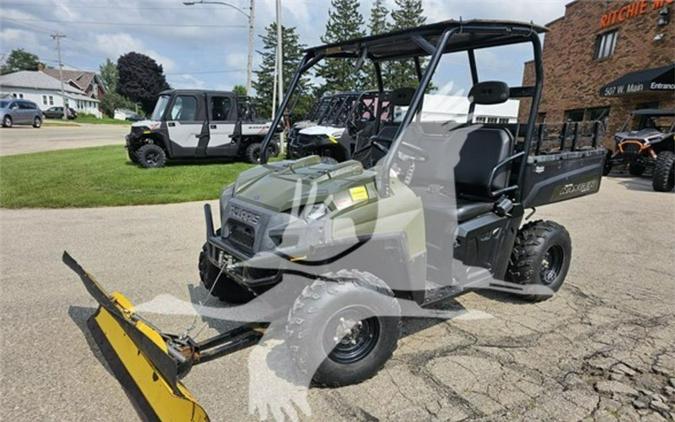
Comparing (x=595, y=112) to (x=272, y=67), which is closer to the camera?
(x=595, y=112)

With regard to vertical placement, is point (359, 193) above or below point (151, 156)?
Result: above

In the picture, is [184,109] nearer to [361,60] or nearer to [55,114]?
[361,60]

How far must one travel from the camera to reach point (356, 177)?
286 cm

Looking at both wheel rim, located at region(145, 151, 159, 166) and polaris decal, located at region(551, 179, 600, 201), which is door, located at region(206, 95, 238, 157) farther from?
polaris decal, located at region(551, 179, 600, 201)

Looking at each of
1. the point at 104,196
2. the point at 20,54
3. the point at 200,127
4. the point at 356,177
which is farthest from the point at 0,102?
the point at 20,54

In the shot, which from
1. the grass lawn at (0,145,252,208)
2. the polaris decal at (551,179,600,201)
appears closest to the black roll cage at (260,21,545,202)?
the polaris decal at (551,179,600,201)

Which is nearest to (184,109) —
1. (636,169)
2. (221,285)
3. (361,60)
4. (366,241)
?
(221,285)

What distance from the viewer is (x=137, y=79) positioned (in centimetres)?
7169

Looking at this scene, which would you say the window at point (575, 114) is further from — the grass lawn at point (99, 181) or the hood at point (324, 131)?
the grass lawn at point (99, 181)

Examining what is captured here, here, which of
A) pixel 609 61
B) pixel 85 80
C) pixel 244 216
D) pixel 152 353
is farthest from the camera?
pixel 85 80

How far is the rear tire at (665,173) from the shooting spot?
33.4ft

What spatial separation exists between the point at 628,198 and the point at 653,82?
24.0 ft

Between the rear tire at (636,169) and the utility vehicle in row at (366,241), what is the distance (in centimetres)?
1064

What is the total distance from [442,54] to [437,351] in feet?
6.79
